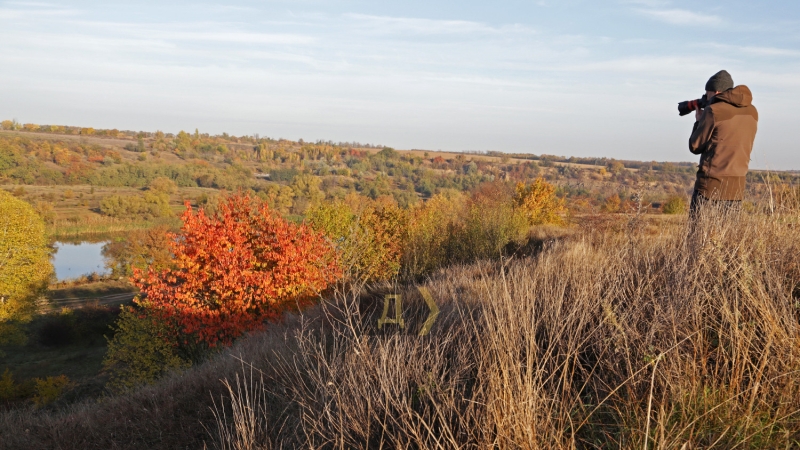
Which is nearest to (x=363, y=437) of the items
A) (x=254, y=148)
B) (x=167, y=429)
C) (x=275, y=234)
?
(x=167, y=429)

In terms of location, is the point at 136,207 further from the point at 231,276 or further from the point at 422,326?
the point at 422,326

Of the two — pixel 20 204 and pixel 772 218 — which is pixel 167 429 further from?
pixel 20 204

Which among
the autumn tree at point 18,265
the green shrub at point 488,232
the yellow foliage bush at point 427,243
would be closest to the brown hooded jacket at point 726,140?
the green shrub at point 488,232

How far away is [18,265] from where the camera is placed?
3275 cm

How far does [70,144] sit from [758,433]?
187681mm

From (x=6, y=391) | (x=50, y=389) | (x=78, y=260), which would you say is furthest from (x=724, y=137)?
(x=78, y=260)

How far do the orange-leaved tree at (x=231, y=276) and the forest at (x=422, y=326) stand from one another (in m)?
0.09

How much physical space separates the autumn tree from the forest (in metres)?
0.12

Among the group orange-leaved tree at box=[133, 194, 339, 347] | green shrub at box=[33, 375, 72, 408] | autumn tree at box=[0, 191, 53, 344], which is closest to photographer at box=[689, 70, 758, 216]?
orange-leaved tree at box=[133, 194, 339, 347]

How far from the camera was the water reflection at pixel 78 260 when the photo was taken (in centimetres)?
6184

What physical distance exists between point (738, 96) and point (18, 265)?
38419mm

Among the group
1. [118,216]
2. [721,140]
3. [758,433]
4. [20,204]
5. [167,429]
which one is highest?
[721,140]

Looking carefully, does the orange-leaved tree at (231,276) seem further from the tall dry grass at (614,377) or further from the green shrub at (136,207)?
the green shrub at (136,207)

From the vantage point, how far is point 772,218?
421 cm
